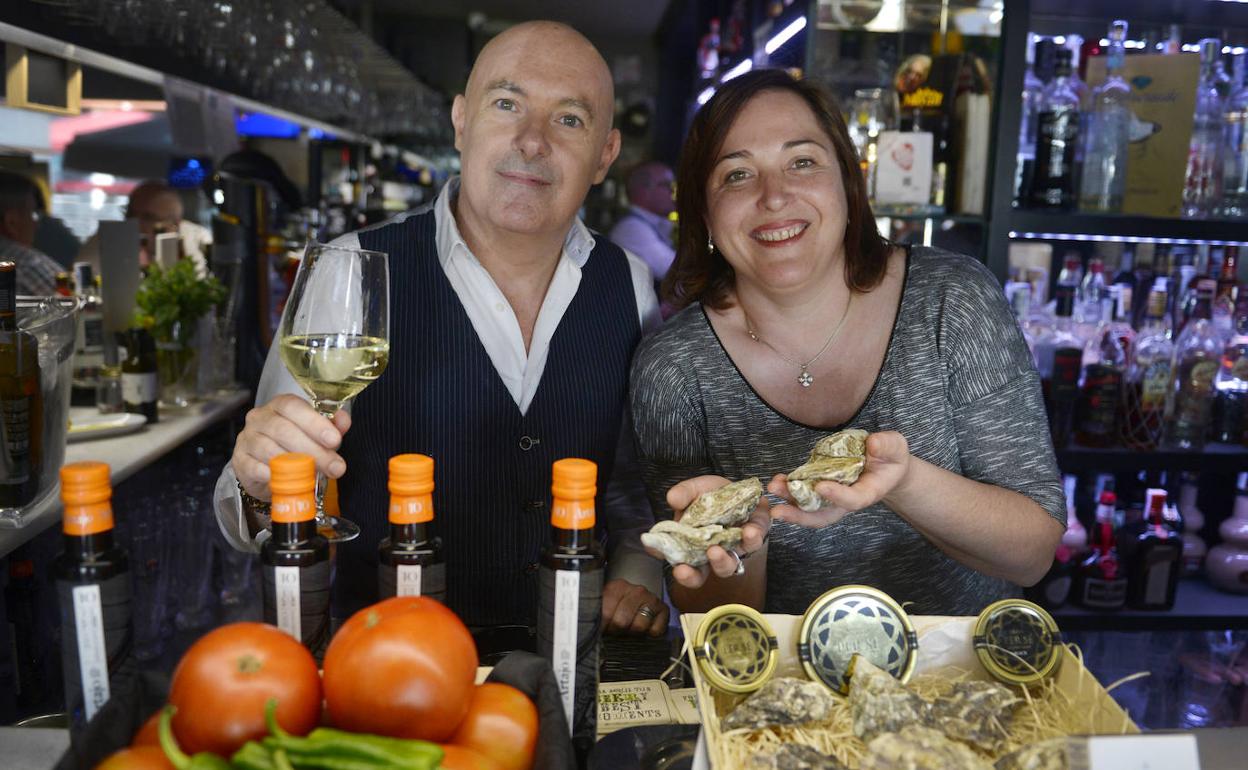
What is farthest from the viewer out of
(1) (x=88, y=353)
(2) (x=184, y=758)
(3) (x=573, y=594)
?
(1) (x=88, y=353)

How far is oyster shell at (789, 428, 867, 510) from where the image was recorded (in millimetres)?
1104

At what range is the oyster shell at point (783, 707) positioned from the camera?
0.91m

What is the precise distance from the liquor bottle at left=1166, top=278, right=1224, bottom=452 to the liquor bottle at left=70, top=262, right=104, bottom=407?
3.12 metres

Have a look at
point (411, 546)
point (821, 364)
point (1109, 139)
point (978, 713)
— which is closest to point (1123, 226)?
point (1109, 139)

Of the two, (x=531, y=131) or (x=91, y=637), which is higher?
(x=531, y=131)

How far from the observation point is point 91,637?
2.77ft

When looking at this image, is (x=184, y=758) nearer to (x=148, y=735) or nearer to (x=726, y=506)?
(x=148, y=735)

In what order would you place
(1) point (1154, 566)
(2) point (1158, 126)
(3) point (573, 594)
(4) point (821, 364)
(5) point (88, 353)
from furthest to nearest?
(5) point (88, 353) → (1) point (1154, 566) → (2) point (1158, 126) → (4) point (821, 364) → (3) point (573, 594)

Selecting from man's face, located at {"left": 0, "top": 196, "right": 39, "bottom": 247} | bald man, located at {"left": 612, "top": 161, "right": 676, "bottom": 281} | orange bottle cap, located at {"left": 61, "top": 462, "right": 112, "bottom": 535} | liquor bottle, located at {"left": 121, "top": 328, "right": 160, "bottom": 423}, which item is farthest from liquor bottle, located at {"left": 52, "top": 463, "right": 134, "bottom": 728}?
bald man, located at {"left": 612, "top": 161, "right": 676, "bottom": 281}

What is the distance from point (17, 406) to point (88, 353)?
166 centimetres

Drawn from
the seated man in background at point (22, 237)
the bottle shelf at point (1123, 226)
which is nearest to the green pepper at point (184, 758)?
the bottle shelf at point (1123, 226)

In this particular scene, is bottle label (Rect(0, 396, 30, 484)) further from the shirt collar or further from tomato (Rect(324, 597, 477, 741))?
tomato (Rect(324, 597, 477, 741))

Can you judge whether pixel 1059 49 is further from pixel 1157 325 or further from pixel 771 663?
pixel 771 663

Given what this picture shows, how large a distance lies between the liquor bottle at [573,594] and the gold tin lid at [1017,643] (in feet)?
1.34
